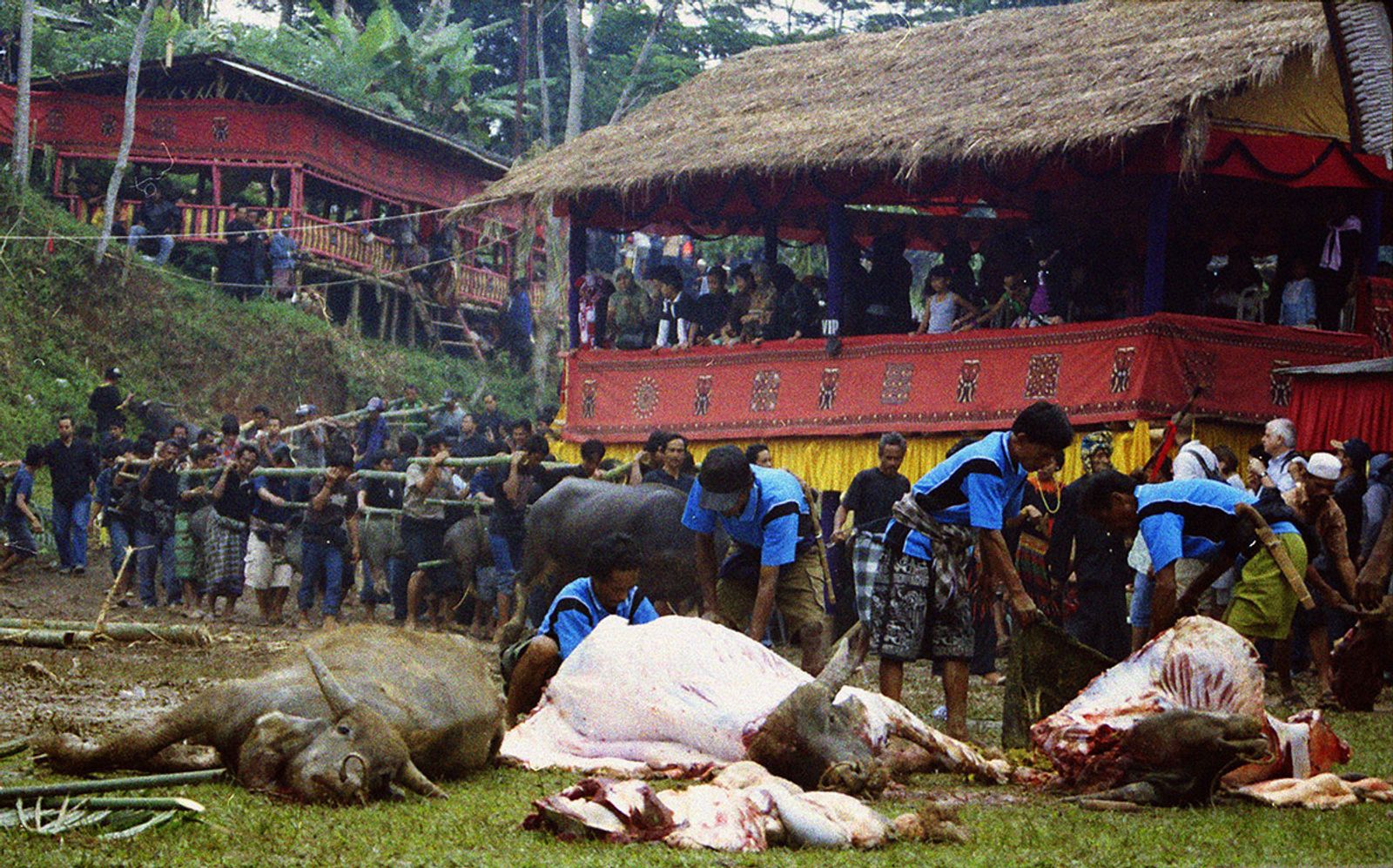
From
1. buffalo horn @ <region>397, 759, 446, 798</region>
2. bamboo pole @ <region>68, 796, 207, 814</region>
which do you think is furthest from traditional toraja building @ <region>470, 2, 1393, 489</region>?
bamboo pole @ <region>68, 796, 207, 814</region>

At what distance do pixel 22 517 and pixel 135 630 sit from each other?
895cm

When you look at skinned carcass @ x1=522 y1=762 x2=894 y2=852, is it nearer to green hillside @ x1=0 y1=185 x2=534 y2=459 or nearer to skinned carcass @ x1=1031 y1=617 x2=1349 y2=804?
skinned carcass @ x1=1031 y1=617 x2=1349 y2=804

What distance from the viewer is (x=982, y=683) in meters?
12.6

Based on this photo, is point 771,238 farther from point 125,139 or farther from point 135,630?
point 125,139

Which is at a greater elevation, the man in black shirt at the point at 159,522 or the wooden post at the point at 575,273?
the wooden post at the point at 575,273

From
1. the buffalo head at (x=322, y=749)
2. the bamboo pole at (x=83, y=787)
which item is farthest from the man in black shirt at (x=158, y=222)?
the bamboo pole at (x=83, y=787)

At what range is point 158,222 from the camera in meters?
31.7

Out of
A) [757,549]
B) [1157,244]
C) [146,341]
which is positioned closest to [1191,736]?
[757,549]

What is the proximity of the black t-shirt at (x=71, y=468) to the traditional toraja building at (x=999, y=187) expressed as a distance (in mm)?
5543

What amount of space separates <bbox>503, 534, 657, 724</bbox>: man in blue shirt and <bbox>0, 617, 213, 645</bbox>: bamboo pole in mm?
5414

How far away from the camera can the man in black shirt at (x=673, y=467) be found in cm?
1402

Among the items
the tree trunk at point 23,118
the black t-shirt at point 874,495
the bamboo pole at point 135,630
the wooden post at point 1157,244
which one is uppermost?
the tree trunk at point 23,118

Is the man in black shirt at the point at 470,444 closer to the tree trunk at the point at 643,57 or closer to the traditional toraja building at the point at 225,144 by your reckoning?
the traditional toraja building at the point at 225,144

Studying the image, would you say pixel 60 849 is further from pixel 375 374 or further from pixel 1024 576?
pixel 375 374
